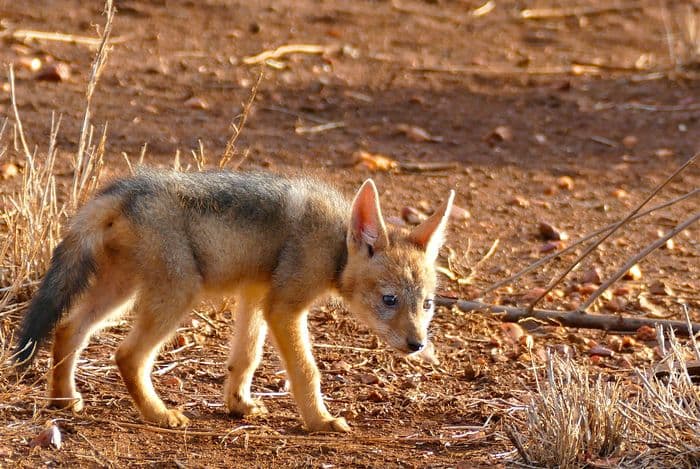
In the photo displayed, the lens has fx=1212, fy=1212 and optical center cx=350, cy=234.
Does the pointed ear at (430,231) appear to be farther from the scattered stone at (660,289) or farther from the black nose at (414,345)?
the scattered stone at (660,289)

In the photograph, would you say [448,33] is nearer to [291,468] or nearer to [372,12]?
[372,12]

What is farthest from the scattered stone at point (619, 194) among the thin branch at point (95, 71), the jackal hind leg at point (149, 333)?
the jackal hind leg at point (149, 333)

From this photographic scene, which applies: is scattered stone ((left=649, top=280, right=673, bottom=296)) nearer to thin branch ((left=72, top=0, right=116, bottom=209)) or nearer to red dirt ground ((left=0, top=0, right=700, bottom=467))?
red dirt ground ((left=0, top=0, right=700, bottom=467))

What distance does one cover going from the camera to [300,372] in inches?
237

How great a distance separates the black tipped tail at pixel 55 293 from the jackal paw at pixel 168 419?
68cm

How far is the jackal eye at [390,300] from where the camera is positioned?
6.24 meters

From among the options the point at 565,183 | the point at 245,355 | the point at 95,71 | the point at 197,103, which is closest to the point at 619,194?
the point at 565,183

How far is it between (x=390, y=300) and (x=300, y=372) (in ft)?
2.01

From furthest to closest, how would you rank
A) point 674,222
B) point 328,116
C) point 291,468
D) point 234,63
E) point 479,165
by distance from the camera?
point 234,63
point 328,116
point 479,165
point 674,222
point 291,468

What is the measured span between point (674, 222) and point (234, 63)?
4.94 meters

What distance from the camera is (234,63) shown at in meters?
12.4

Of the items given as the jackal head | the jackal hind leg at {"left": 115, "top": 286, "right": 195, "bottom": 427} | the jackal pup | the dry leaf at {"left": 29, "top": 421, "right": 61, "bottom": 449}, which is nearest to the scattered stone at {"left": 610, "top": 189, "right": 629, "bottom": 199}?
the jackal pup

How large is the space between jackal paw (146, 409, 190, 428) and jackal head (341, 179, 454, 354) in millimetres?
1083

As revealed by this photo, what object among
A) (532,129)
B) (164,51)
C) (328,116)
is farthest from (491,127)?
(164,51)
